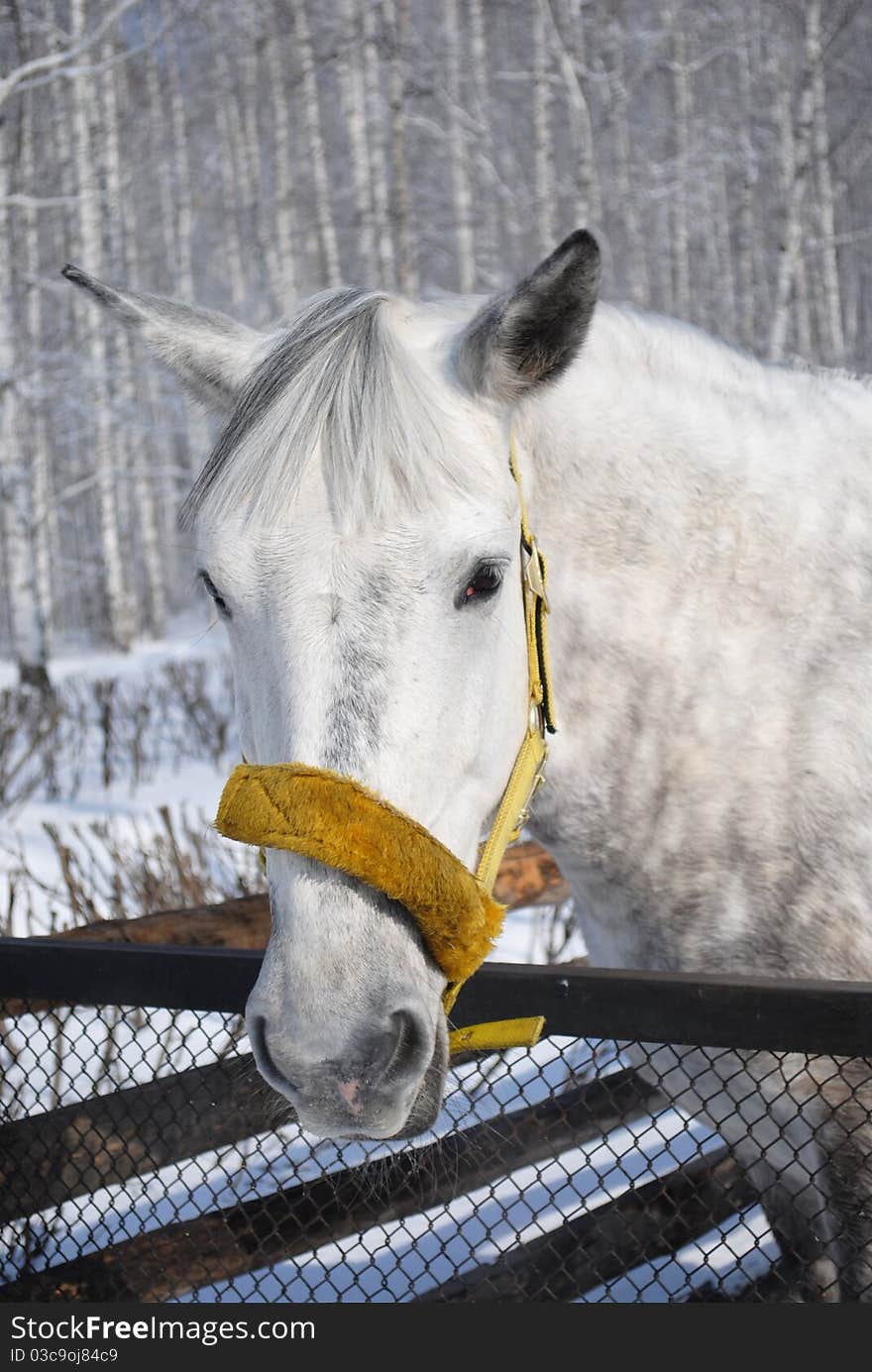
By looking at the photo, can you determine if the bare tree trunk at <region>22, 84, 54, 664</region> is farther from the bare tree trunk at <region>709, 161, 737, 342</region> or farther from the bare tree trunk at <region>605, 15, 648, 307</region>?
the bare tree trunk at <region>709, 161, 737, 342</region>

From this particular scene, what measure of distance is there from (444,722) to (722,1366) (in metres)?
1.01

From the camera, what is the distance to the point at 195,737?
346 inches

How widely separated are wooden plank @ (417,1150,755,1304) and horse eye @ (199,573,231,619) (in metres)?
1.58

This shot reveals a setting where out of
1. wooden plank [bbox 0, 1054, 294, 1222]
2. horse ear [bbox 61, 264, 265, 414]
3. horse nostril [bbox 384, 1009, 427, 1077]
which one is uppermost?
horse ear [bbox 61, 264, 265, 414]

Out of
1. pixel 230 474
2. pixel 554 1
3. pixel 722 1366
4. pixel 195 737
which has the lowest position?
pixel 195 737

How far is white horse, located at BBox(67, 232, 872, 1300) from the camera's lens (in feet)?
4.58

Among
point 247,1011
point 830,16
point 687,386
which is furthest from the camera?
point 830,16

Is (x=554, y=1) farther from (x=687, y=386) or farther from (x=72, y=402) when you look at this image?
(x=687, y=386)

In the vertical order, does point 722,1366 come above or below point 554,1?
below

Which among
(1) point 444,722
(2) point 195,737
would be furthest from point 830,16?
(1) point 444,722

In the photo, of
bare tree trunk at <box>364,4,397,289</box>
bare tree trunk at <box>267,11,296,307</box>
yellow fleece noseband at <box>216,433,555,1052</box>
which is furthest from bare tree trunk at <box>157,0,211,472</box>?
yellow fleece noseband at <box>216,433,555,1052</box>

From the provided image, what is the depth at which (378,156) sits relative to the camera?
15156 mm

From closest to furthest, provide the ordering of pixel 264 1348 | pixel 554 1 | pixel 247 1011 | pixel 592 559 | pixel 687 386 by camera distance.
A: pixel 247 1011, pixel 264 1348, pixel 592 559, pixel 687 386, pixel 554 1


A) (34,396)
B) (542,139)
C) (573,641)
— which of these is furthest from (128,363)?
(573,641)
